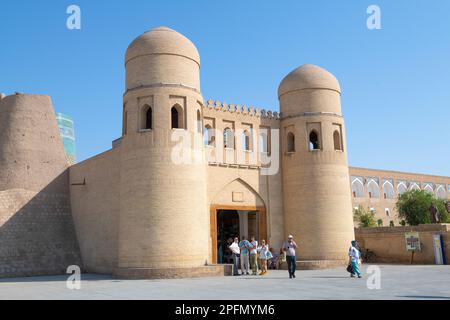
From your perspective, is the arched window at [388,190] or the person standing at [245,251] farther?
the arched window at [388,190]

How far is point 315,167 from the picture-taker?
2272 centimetres

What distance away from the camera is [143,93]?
18.8 metres

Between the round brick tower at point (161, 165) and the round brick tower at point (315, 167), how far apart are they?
5.45 m

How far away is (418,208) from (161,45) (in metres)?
34.6

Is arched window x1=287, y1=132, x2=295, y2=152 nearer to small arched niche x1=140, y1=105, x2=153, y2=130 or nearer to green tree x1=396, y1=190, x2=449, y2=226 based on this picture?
small arched niche x1=140, y1=105, x2=153, y2=130

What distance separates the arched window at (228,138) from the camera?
22375 millimetres

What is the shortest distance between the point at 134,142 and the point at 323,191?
916cm

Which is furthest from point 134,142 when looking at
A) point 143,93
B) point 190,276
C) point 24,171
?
point 24,171

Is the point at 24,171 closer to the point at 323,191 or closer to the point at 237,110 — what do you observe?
the point at 237,110

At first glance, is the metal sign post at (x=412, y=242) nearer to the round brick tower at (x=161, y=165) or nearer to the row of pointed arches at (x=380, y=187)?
the round brick tower at (x=161, y=165)

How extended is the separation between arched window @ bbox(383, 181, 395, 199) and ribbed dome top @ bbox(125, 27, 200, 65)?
39164 millimetres

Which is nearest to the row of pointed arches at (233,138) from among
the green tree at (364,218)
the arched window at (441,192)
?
the green tree at (364,218)

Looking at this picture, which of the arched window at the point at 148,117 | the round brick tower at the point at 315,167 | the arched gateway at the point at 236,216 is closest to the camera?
the arched window at the point at 148,117

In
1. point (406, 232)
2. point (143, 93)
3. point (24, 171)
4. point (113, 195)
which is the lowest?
point (406, 232)
